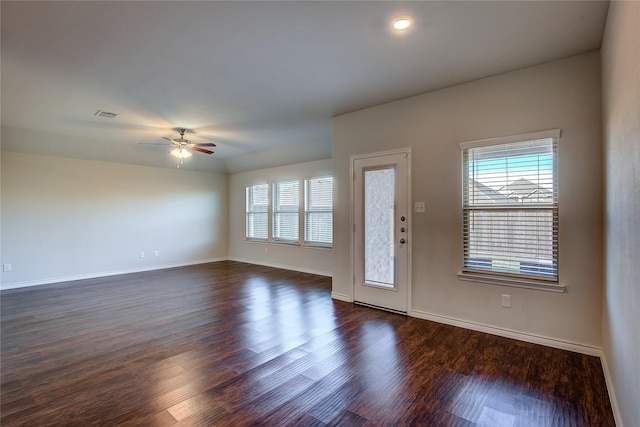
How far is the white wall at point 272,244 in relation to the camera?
21.1 ft

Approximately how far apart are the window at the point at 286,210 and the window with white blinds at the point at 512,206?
4.21m

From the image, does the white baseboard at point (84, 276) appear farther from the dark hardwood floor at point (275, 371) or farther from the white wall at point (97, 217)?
the dark hardwood floor at point (275, 371)

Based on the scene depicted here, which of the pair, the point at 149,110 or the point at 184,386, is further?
the point at 149,110

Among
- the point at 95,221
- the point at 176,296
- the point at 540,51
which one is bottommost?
the point at 176,296

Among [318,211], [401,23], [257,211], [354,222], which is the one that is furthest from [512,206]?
[257,211]

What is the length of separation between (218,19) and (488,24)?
80.5 inches

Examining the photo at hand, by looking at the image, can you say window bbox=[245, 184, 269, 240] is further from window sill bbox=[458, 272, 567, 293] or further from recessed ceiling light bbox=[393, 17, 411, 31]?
recessed ceiling light bbox=[393, 17, 411, 31]

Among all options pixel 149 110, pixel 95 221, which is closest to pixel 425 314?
pixel 149 110

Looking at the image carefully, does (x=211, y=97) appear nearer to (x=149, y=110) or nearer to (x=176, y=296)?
(x=149, y=110)

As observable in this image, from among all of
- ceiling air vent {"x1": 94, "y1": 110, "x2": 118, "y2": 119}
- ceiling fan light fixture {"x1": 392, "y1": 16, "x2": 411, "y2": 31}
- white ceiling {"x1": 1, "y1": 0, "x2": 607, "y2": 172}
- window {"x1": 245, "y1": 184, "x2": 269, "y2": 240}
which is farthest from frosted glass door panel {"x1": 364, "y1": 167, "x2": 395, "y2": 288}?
window {"x1": 245, "y1": 184, "x2": 269, "y2": 240}

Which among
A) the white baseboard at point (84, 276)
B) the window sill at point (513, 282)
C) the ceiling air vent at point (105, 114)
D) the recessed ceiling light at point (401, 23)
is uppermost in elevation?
the recessed ceiling light at point (401, 23)

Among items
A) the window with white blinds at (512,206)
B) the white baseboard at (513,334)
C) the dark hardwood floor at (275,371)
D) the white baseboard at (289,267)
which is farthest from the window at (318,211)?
the window with white blinds at (512,206)

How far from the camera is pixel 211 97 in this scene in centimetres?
376

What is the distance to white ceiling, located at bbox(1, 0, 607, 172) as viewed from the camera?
7.10ft
